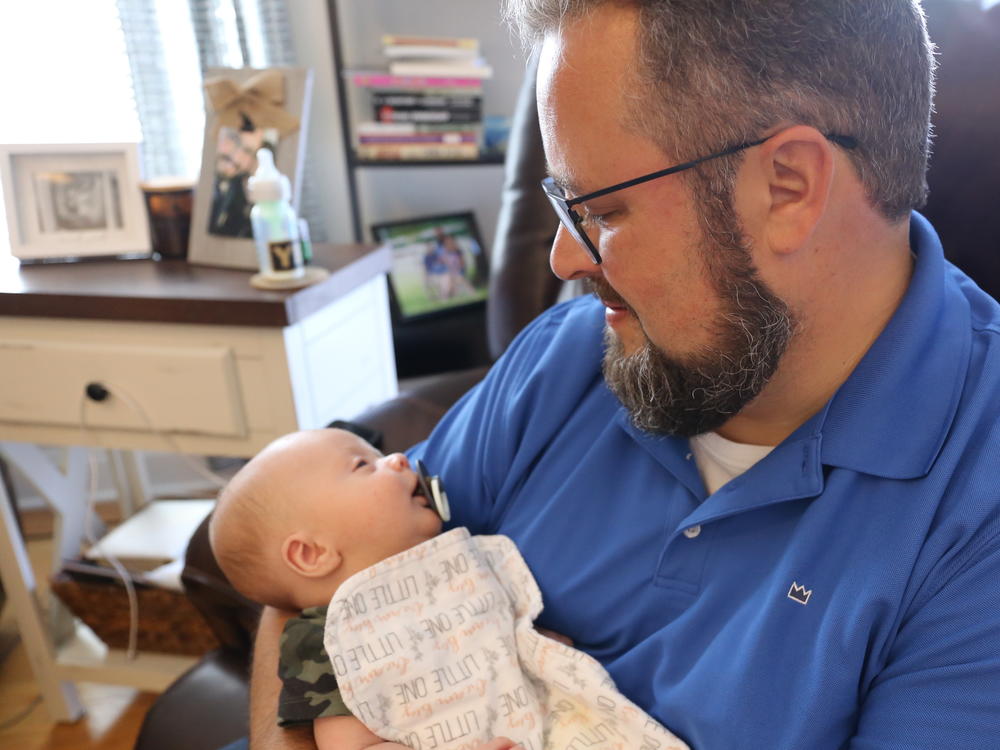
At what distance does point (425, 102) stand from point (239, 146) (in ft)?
2.38

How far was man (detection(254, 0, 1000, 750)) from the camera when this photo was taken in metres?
0.74

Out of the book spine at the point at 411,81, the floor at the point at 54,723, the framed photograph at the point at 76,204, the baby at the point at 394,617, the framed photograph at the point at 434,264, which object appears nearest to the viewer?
the baby at the point at 394,617

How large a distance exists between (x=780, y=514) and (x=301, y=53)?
2.15 m

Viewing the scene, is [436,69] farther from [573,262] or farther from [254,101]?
[573,262]

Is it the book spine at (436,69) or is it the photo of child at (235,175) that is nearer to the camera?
the photo of child at (235,175)

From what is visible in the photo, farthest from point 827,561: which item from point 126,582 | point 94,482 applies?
point 94,482

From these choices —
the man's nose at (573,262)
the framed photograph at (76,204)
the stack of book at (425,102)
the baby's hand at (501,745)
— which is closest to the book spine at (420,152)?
the stack of book at (425,102)

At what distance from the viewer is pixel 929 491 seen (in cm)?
75

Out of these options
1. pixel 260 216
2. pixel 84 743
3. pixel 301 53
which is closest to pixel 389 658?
pixel 260 216

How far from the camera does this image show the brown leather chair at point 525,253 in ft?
3.69

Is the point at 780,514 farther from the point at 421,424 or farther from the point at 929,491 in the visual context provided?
the point at 421,424

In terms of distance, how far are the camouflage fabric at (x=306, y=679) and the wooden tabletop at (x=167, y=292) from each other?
0.60 meters

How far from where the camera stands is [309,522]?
3.53ft

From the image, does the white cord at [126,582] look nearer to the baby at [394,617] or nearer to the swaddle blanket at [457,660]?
the baby at [394,617]
